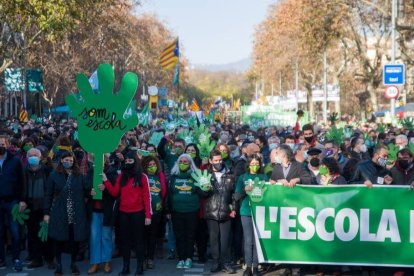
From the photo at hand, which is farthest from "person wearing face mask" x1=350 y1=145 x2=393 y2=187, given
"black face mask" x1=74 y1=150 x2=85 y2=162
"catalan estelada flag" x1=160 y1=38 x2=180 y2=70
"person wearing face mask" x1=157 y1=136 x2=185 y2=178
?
"catalan estelada flag" x1=160 y1=38 x2=180 y2=70

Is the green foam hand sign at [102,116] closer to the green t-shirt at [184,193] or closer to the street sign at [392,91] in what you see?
the green t-shirt at [184,193]

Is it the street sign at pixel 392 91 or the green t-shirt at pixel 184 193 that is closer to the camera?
the green t-shirt at pixel 184 193

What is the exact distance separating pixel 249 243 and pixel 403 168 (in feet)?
7.86

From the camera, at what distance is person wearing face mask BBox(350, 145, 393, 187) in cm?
1113

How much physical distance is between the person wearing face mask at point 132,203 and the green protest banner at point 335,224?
4.75 ft

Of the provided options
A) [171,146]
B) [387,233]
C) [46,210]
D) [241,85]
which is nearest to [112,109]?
[46,210]

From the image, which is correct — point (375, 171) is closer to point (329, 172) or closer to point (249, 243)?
point (329, 172)

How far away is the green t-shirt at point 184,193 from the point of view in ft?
37.8

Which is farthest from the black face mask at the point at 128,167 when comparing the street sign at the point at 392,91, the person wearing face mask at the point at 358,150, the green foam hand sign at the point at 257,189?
the street sign at the point at 392,91

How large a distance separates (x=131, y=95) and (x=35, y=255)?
110 inches

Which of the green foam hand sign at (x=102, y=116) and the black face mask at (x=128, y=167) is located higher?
the green foam hand sign at (x=102, y=116)

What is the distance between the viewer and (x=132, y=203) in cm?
1109

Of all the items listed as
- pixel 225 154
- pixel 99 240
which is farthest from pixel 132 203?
pixel 225 154

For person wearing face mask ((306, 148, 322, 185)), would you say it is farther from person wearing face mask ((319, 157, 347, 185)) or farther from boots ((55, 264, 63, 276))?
boots ((55, 264, 63, 276))
